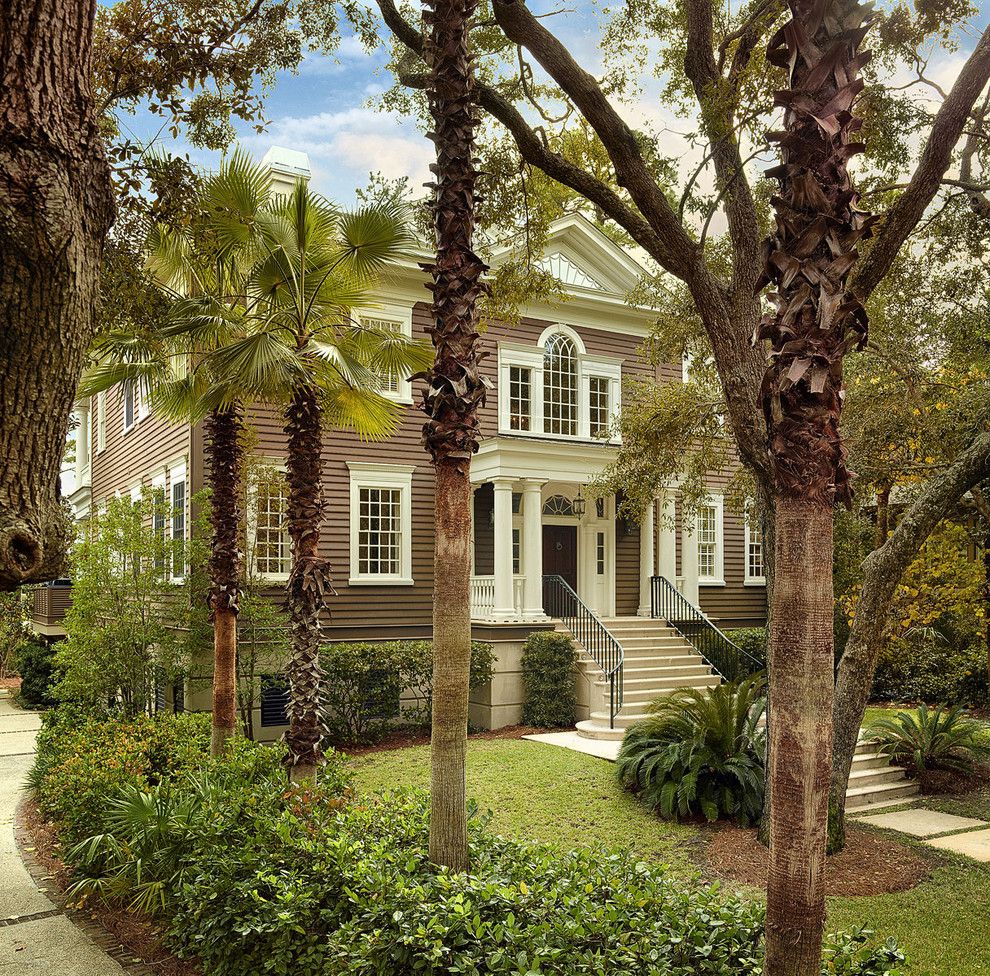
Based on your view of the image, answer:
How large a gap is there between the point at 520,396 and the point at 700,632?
20.4 ft

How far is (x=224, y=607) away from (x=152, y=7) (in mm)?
6124

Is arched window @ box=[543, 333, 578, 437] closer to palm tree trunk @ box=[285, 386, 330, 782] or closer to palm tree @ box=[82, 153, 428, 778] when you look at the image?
palm tree @ box=[82, 153, 428, 778]

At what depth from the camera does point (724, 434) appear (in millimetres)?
13047

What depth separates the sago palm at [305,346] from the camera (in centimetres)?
876

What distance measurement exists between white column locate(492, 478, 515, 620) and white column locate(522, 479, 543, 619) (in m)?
→ 0.40

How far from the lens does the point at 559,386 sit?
1889 cm

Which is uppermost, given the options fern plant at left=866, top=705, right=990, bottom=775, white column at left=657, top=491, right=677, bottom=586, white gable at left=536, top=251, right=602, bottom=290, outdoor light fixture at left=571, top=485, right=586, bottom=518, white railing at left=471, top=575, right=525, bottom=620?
white gable at left=536, top=251, right=602, bottom=290

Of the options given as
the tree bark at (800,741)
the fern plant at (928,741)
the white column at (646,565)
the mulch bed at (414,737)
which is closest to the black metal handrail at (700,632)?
the white column at (646,565)

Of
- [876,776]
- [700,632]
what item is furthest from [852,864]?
[700,632]

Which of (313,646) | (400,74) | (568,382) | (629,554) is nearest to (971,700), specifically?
(629,554)

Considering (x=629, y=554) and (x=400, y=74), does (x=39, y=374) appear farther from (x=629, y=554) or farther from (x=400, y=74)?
(x=629, y=554)

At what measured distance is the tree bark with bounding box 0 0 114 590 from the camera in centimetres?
306

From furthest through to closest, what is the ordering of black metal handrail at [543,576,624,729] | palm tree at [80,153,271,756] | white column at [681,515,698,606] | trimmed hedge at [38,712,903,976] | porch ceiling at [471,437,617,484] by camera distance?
white column at [681,515,698,606] → porch ceiling at [471,437,617,484] → black metal handrail at [543,576,624,729] → palm tree at [80,153,271,756] → trimmed hedge at [38,712,903,976]

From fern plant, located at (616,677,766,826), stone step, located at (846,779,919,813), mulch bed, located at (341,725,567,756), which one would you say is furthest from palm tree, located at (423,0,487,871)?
mulch bed, located at (341,725,567,756)
